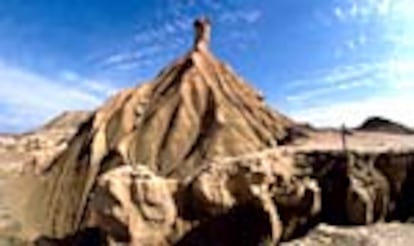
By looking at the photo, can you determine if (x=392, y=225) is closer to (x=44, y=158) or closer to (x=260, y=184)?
(x=260, y=184)

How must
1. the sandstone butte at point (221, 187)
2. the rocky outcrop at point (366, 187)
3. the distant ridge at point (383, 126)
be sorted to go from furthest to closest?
1. the distant ridge at point (383, 126)
2. the sandstone butte at point (221, 187)
3. the rocky outcrop at point (366, 187)

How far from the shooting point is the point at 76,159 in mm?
51062

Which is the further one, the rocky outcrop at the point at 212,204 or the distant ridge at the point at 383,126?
the distant ridge at the point at 383,126

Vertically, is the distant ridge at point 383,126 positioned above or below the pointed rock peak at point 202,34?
below

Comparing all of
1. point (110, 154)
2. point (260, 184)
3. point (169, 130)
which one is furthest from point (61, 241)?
point (260, 184)

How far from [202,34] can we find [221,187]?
21.9 meters

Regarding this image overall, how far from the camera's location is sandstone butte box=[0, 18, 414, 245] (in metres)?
31.5

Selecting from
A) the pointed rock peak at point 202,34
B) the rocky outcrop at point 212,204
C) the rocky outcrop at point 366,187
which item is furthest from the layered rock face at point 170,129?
the rocky outcrop at point 366,187

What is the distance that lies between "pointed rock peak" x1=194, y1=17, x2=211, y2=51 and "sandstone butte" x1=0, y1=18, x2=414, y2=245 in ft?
17.2

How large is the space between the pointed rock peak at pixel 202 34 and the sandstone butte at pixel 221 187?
17.2 ft

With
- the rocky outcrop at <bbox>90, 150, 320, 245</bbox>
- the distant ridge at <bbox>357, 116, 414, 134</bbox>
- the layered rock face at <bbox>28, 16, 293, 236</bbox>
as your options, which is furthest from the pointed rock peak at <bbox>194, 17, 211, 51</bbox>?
the rocky outcrop at <bbox>90, 150, 320, 245</bbox>

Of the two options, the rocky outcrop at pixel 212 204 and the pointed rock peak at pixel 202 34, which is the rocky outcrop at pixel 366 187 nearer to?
the rocky outcrop at pixel 212 204

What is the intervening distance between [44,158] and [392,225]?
3491cm

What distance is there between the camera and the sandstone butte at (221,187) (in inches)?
1242
